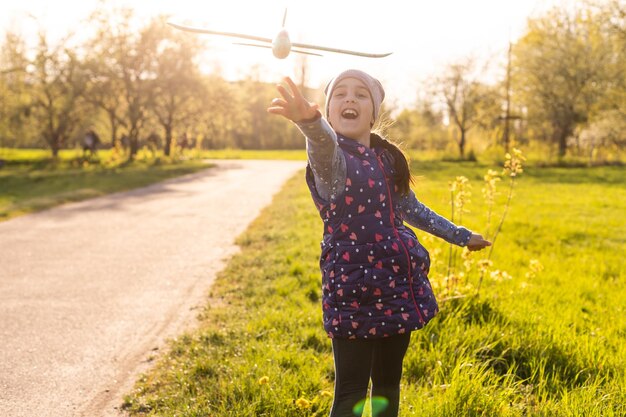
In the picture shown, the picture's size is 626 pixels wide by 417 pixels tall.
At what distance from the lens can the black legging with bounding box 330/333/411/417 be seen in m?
2.27

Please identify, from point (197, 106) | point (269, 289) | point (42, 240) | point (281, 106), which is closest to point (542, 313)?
point (269, 289)

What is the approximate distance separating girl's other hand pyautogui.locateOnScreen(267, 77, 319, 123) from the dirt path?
7.16ft

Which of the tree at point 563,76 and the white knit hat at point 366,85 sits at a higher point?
the tree at point 563,76

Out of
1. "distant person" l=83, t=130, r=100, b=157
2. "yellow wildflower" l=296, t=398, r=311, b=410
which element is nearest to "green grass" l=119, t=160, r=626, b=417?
"yellow wildflower" l=296, t=398, r=311, b=410

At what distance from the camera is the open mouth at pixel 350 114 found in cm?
227

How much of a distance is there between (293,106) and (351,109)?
46 cm

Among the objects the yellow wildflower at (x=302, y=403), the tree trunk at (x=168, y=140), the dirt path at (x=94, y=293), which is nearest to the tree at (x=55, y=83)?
the tree trunk at (x=168, y=140)

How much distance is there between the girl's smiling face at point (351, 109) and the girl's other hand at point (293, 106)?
388mm

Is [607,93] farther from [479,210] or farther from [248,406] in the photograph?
[248,406]

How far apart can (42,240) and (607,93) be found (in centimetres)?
3102

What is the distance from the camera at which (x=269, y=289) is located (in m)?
5.49

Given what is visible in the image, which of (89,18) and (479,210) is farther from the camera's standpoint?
(89,18)

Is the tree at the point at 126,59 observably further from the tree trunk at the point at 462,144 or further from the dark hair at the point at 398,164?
the dark hair at the point at 398,164

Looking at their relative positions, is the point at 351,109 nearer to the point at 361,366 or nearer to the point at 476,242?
the point at 476,242
